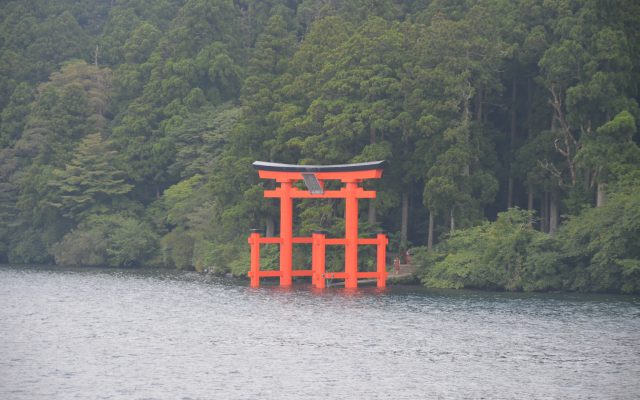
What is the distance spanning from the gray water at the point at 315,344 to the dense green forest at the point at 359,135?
4.07 m

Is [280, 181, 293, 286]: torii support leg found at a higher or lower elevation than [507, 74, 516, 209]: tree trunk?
lower

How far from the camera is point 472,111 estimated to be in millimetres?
63656

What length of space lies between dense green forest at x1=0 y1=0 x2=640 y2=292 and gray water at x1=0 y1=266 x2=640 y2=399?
407cm

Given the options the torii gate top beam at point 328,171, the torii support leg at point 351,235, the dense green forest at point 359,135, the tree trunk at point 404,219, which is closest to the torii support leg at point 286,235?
the torii gate top beam at point 328,171

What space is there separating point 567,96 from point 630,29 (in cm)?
427

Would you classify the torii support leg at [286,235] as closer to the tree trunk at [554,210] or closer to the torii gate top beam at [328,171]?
the torii gate top beam at [328,171]

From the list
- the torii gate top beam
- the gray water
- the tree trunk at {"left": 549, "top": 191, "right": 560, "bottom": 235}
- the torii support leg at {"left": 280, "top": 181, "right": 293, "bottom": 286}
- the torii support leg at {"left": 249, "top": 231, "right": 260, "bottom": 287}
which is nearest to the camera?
the gray water

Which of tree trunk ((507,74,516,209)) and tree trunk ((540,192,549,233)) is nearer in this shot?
tree trunk ((540,192,549,233))

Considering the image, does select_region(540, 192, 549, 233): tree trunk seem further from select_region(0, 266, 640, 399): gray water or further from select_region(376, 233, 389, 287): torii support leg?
select_region(376, 233, 389, 287): torii support leg

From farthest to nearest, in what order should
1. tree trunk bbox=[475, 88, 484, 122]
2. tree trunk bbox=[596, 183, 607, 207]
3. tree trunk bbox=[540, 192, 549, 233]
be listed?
tree trunk bbox=[540, 192, 549, 233] < tree trunk bbox=[475, 88, 484, 122] < tree trunk bbox=[596, 183, 607, 207]

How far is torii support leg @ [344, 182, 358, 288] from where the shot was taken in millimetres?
54969

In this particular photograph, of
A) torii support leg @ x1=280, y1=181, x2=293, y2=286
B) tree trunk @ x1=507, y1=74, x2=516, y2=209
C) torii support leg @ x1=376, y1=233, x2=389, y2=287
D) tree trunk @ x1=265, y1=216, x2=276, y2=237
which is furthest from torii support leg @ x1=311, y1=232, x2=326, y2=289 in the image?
tree trunk @ x1=507, y1=74, x2=516, y2=209

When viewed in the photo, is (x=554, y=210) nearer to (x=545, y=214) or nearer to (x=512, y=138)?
(x=545, y=214)

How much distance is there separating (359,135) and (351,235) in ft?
23.8
